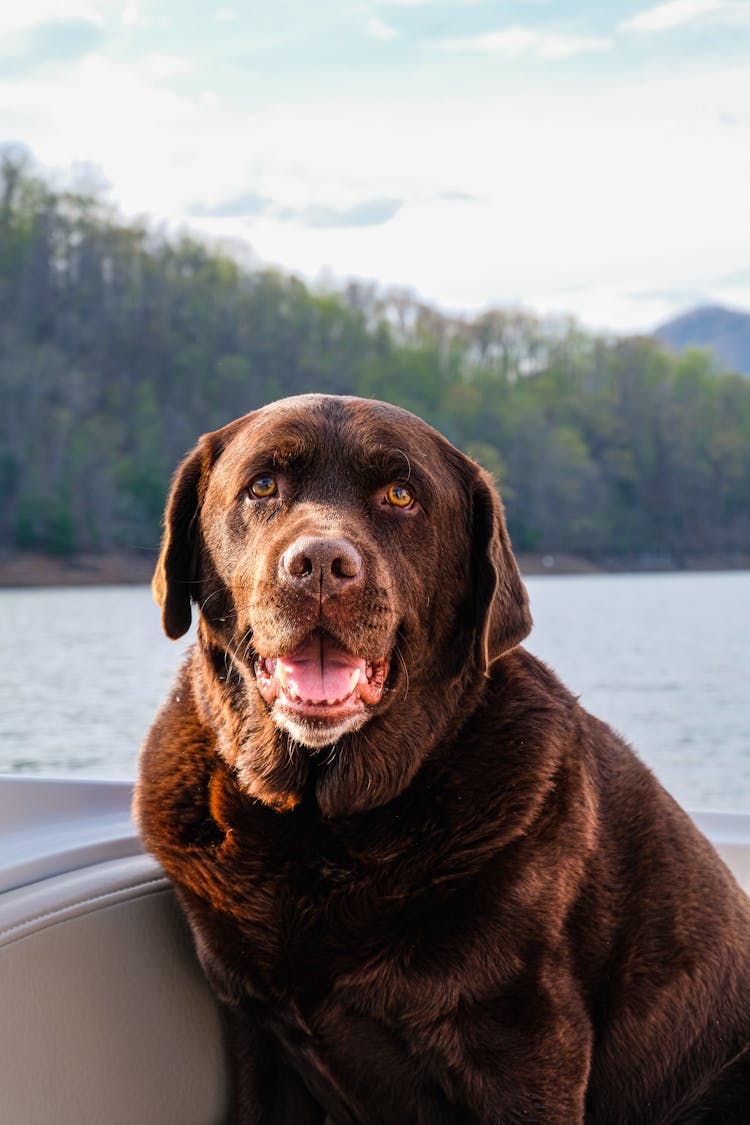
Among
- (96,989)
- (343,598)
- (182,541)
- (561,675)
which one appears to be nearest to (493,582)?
(343,598)

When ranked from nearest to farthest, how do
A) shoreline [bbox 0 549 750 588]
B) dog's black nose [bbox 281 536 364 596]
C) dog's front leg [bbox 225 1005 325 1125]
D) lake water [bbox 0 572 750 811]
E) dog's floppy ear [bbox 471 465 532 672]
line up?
1. dog's black nose [bbox 281 536 364 596]
2. dog's floppy ear [bbox 471 465 532 672]
3. dog's front leg [bbox 225 1005 325 1125]
4. lake water [bbox 0 572 750 811]
5. shoreline [bbox 0 549 750 588]

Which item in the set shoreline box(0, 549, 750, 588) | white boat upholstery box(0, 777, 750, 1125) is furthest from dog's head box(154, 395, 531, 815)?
shoreline box(0, 549, 750, 588)

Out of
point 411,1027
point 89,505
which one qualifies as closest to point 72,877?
point 411,1027

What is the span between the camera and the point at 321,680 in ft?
5.76

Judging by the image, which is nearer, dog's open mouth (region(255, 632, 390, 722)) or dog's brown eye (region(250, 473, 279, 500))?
dog's open mouth (region(255, 632, 390, 722))

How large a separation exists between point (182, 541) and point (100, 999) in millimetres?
704

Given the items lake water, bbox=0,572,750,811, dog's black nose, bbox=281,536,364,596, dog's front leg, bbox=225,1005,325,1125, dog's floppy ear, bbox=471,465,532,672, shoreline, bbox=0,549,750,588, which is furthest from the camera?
shoreline, bbox=0,549,750,588

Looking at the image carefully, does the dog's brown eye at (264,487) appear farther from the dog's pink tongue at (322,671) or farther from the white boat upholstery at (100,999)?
the white boat upholstery at (100,999)

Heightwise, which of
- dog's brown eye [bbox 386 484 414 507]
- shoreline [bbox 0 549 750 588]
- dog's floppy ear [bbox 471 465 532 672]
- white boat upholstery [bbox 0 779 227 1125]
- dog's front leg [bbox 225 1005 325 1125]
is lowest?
shoreline [bbox 0 549 750 588]

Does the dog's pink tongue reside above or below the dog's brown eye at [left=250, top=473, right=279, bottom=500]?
below

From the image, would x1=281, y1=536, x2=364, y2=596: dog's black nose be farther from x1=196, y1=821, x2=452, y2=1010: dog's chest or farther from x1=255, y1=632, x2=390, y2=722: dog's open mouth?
x1=196, y1=821, x2=452, y2=1010: dog's chest

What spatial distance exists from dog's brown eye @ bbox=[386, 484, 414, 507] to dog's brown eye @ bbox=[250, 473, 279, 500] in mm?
166

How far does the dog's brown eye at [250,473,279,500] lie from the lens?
1880mm

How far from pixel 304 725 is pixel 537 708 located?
1.26 ft
